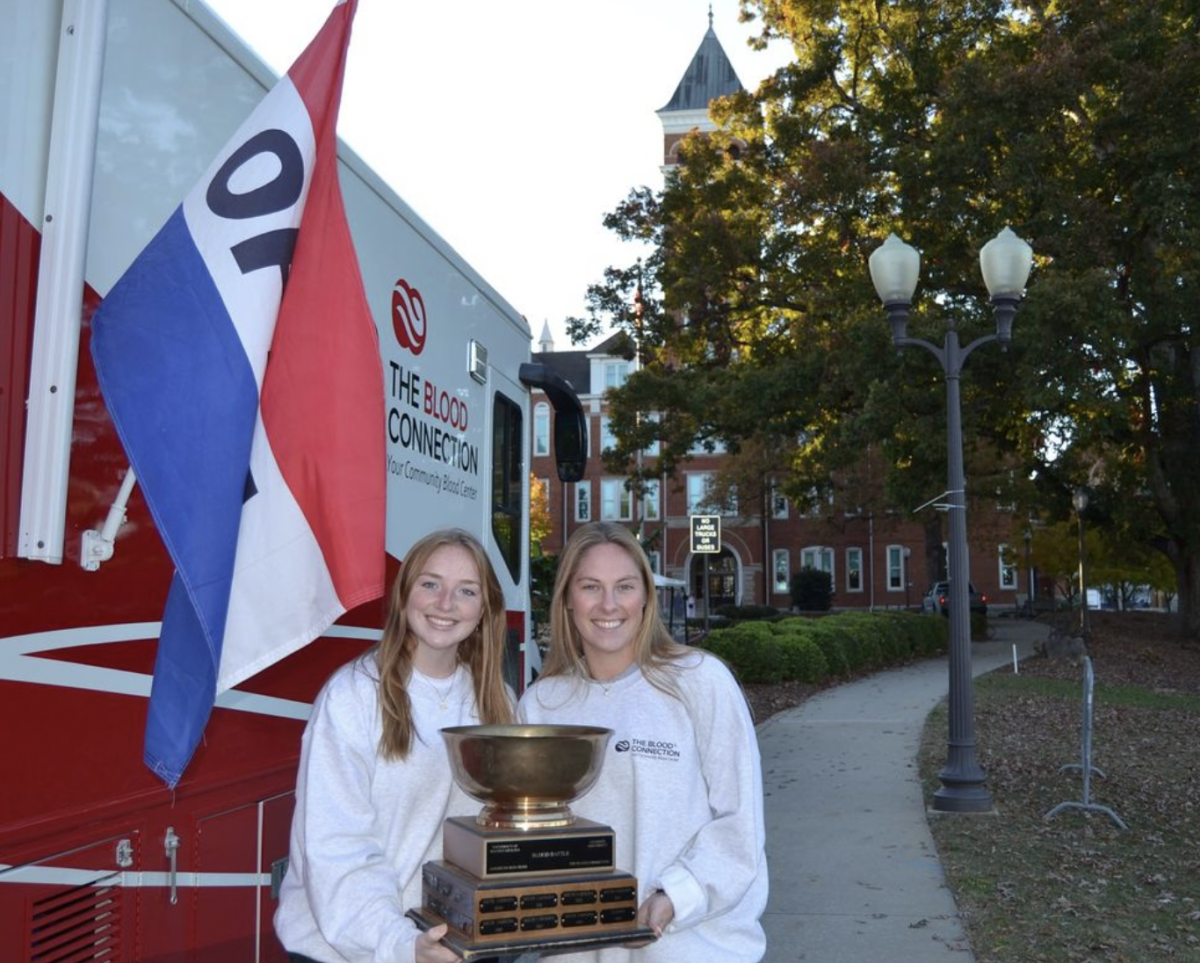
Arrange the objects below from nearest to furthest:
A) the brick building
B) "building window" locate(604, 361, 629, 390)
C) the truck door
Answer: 1. the truck door
2. the brick building
3. "building window" locate(604, 361, 629, 390)

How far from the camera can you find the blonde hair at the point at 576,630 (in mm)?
2811

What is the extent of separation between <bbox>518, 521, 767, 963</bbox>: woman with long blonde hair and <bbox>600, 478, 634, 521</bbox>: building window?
55820 mm

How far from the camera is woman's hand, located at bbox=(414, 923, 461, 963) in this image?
7.21ft

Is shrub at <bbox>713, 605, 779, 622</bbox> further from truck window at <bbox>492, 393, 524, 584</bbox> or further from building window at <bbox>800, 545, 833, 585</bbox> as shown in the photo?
truck window at <bbox>492, 393, 524, 584</bbox>

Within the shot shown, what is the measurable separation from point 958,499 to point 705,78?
50.1 meters

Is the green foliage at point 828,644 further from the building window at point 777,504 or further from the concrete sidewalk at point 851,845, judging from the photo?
the building window at point 777,504

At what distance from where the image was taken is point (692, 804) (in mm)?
2680

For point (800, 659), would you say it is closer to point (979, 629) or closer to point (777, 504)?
point (979, 629)

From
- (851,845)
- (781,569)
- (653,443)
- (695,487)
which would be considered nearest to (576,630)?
(851,845)

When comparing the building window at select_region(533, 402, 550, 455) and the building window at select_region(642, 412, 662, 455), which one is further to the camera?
the building window at select_region(533, 402, 550, 455)

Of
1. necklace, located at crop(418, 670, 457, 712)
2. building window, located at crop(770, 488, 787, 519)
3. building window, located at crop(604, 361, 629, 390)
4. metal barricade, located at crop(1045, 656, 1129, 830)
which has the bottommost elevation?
metal barricade, located at crop(1045, 656, 1129, 830)

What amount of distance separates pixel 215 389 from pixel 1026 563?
139ft

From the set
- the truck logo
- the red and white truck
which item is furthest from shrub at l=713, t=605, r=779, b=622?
the red and white truck

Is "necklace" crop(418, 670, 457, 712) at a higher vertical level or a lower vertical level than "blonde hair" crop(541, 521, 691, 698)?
lower
